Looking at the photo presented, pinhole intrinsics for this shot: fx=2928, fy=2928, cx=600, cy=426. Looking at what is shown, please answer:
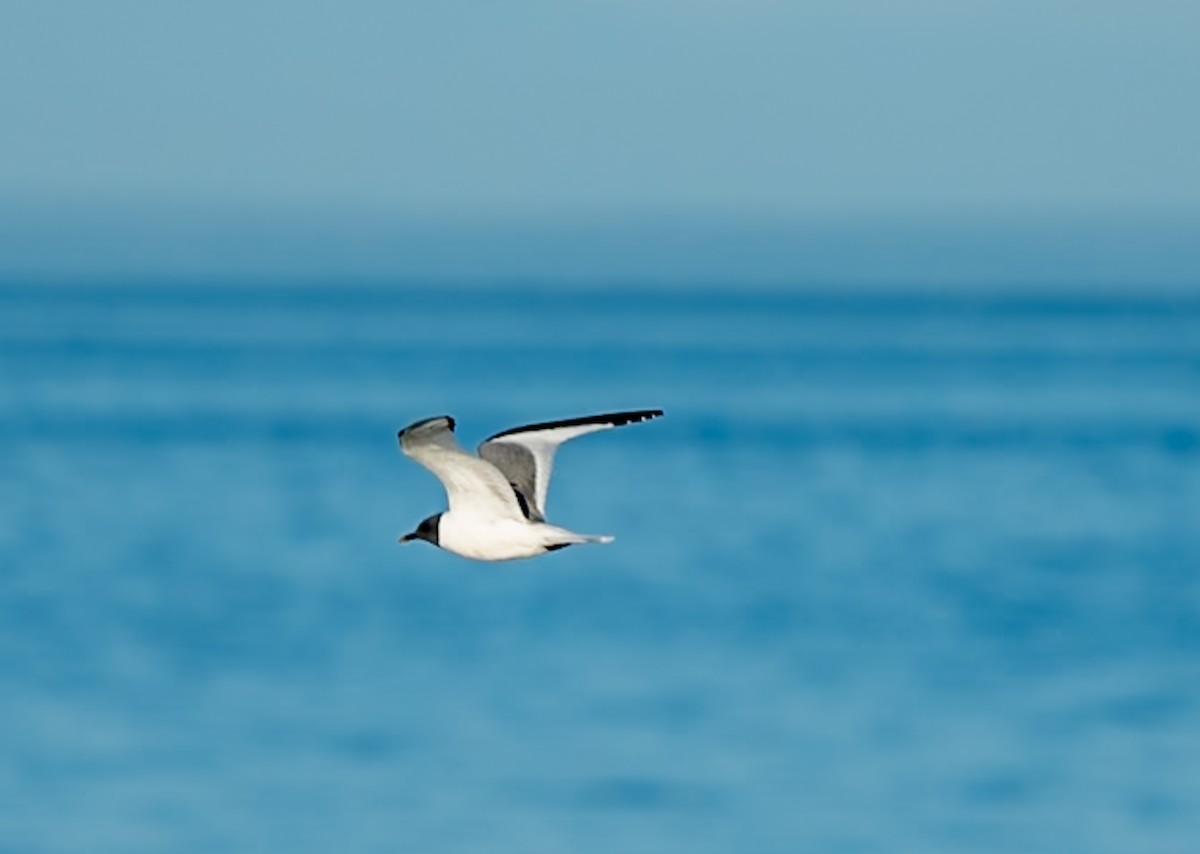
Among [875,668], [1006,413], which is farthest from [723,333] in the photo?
[875,668]

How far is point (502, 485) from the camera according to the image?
13016mm

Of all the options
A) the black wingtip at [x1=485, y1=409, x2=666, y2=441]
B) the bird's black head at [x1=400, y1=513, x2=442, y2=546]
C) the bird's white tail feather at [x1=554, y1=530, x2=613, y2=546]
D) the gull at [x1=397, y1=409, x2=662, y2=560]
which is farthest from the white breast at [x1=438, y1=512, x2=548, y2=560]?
the black wingtip at [x1=485, y1=409, x2=666, y2=441]

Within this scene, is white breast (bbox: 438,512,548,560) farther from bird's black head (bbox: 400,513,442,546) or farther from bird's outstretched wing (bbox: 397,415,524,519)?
bird's black head (bbox: 400,513,442,546)

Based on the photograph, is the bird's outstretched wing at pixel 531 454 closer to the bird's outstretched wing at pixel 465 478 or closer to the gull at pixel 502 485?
the gull at pixel 502 485

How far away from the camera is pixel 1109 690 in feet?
87.9

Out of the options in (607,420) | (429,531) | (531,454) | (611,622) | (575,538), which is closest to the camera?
(575,538)

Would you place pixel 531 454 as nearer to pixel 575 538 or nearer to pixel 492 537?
pixel 492 537

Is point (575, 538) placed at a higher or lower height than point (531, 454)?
lower

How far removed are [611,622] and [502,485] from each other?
59.4 feet

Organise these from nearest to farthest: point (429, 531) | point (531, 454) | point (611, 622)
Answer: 1. point (531, 454)
2. point (429, 531)
3. point (611, 622)

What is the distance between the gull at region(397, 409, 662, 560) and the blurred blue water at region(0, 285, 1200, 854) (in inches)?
274

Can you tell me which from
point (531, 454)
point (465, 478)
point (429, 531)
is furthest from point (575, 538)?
point (429, 531)

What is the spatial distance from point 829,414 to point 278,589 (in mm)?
28625

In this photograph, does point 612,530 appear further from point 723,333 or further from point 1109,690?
point 723,333
